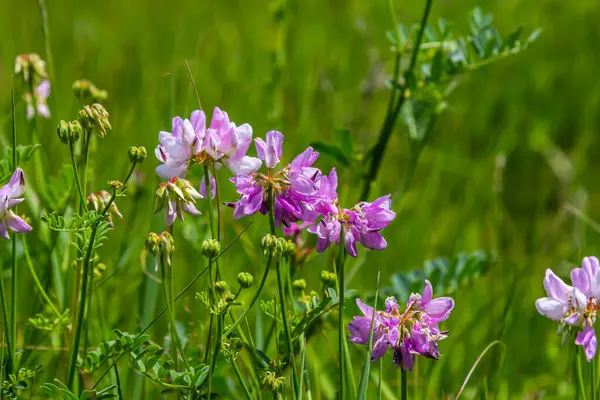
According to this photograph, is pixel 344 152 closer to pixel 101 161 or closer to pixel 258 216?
pixel 258 216

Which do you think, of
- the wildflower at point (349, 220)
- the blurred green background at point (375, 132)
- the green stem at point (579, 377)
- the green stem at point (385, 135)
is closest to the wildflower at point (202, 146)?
the wildflower at point (349, 220)

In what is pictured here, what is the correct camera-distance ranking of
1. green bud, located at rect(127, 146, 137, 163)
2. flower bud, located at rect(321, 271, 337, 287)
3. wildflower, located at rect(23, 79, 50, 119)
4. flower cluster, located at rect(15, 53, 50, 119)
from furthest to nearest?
wildflower, located at rect(23, 79, 50, 119)
flower cluster, located at rect(15, 53, 50, 119)
flower bud, located at rect(321, 271, 337, 287)
green bud, located at rect(127, 146, 137, 163)

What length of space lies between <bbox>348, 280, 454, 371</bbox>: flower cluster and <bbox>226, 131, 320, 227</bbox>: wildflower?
153 mm

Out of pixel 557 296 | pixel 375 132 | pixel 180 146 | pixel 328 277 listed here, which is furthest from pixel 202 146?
pixel 375 132

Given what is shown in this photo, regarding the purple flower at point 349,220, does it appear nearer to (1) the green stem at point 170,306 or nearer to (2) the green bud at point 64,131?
(1) the green stem at point 170,306

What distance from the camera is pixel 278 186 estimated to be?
1117 mm

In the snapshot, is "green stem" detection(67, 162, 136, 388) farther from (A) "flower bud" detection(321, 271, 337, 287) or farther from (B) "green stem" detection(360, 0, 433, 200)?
(B) "green stem" detection(360, 0, 433, 200)

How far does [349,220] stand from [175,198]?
9.5 inches

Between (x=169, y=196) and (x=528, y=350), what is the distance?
4.26 ft

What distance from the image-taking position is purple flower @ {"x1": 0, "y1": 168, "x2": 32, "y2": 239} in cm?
109

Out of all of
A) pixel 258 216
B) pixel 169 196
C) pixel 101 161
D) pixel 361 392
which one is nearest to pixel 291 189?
pixel 169 196

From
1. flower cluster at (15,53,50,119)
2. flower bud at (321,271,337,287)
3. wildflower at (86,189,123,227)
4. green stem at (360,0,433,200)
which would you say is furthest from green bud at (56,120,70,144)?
green stem at (360,0,433,200)

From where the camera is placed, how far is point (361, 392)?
3.69ft

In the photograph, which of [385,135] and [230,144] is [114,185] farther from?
[385,135]
